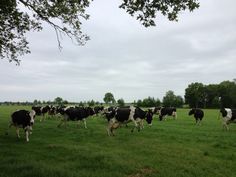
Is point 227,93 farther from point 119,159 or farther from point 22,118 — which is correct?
point 119,159

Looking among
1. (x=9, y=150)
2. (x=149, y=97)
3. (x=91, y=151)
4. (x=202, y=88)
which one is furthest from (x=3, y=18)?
(x=202, y=88)

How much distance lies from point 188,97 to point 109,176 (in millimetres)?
134762

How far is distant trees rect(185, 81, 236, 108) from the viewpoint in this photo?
12700 cm

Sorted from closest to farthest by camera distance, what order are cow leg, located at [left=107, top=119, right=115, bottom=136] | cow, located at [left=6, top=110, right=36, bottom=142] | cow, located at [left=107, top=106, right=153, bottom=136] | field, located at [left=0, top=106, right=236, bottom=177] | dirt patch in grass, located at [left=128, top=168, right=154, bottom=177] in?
dirt patch in grass, located at [left=128, top=168, right=154, bottom=177] < field, located at [left=0, top=106, right=236, bottom=177] < cow, located at [left=6, top=110, right=36, bottom=142] < cow leg, located at [left=107, top=119, right=115, bottom=136] < cow, located at [left=107, top=106, right=153, bottom=136]

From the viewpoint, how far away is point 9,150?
14.5m

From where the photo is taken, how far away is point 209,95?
136625mm

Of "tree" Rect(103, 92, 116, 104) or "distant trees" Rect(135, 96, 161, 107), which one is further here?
"tree" Rect(103, 92, 116, 104)

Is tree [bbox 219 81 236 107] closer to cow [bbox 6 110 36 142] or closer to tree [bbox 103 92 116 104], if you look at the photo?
tree [bbox 103 92 116 104]

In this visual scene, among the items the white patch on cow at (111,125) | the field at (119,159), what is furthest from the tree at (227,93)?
the field at (119,159)

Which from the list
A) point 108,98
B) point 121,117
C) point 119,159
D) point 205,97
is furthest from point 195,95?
point 119,159

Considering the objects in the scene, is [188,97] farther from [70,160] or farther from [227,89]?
[70,160]

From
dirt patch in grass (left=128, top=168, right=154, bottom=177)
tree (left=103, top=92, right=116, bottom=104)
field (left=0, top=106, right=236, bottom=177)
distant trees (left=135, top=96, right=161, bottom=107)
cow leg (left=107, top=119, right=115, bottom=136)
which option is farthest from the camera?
tree (left=103, top=92, right=116, bottom=104)

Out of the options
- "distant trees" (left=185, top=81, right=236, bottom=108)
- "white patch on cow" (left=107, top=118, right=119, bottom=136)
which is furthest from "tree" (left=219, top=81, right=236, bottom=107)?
"white patch on cow" (left=107, top=118, right=119, bottom=136)

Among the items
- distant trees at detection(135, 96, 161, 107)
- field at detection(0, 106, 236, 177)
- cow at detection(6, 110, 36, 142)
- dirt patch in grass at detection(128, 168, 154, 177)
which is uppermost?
distant trees at detection(135, 96, 161, 107)
